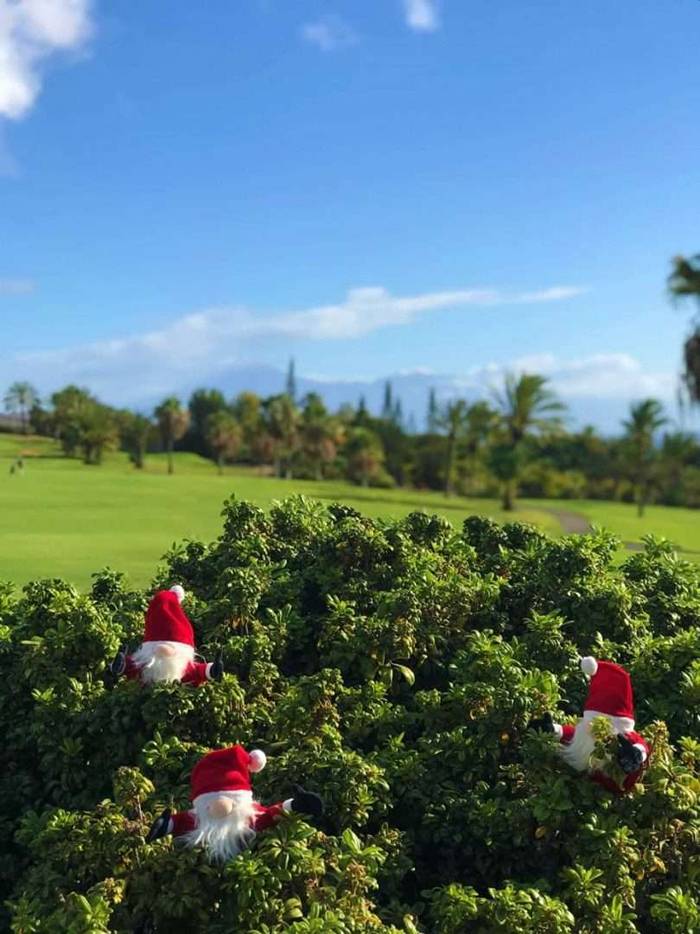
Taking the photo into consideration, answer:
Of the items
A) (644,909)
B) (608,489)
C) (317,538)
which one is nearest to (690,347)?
(317,538)

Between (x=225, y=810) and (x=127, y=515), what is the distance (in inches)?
1014

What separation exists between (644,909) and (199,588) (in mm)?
4927

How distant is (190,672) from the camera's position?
5.68 metres

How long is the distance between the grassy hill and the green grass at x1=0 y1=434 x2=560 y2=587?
28 mm

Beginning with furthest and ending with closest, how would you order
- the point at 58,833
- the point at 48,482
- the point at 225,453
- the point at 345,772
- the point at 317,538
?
the point at 225,453 < the point at 48,482 < the point at 317,538 < the point at 345,772 < the point at 58,833

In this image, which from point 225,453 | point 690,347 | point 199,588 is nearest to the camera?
point 199,588

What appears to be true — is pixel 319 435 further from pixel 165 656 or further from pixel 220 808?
pixel 220 808

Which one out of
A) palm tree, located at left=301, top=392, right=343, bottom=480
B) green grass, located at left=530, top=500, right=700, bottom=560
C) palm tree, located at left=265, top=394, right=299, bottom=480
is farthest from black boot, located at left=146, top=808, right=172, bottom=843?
palm tree, located at left=301, top=392, right=343, bottom=480

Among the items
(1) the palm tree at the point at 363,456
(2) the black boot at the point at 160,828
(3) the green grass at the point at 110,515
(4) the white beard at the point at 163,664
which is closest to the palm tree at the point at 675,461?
(3) the green grass at the point at 110,515

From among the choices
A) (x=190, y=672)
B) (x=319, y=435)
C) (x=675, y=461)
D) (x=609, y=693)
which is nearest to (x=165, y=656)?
(x=190, y=672)

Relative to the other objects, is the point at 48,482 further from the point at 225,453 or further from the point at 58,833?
the point at 58,833

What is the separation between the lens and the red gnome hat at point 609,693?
4906 mm

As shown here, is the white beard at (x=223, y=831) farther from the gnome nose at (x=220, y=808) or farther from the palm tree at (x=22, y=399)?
the palm tree at (x=22, y=399)

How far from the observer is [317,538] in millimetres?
8812
